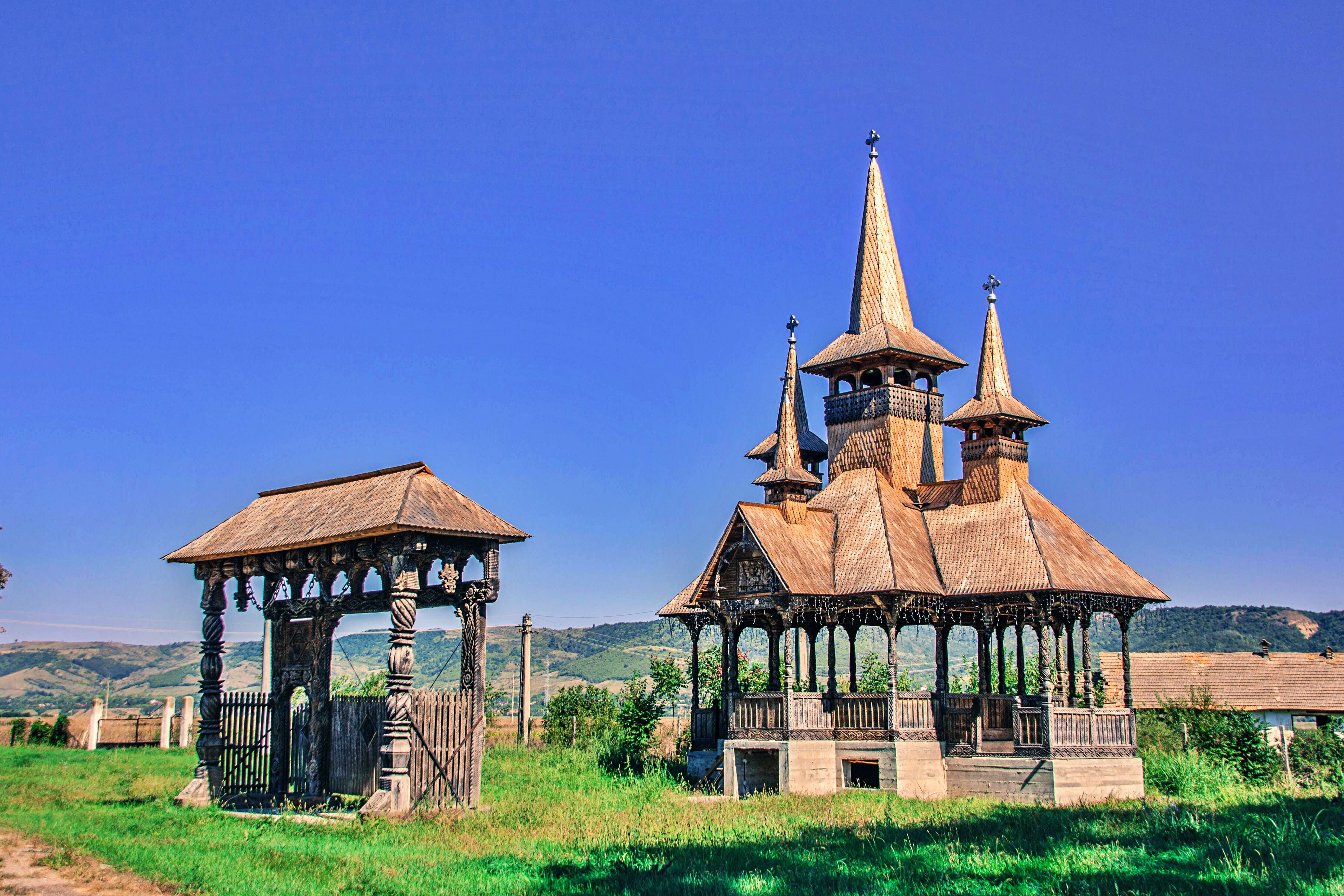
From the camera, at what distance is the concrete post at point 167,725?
43.5 metres

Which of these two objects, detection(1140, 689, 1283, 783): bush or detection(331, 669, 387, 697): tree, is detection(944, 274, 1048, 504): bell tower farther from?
detection(331, 669, 387, 697): tree

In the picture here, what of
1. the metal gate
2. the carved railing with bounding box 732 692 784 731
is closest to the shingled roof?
the carved railing with bounding box 732 692 784 731

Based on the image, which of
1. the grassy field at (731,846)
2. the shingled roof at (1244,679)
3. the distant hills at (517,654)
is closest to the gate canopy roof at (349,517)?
the grassy field at (731,846)

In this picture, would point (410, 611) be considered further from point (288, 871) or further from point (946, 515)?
point (946, 515)

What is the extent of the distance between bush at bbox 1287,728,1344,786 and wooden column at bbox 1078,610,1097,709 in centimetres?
492

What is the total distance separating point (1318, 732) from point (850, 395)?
1651 centimetres

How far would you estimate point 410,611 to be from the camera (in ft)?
69.1

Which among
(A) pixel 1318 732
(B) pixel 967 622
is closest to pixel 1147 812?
(B) pixel 967 622

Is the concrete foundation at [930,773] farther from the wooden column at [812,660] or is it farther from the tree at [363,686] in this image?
the tree at [363,686]

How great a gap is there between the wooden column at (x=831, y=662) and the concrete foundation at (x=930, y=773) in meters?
1.31

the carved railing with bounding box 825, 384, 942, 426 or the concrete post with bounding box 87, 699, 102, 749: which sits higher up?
the carved railing with bounding box 825, 384, 942, 426

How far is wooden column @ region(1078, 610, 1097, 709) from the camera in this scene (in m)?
28.3

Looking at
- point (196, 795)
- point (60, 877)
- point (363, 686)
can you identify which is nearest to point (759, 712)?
point (196, 795)

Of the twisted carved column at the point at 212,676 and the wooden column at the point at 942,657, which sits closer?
the twisted carved column at the point at 212,676
